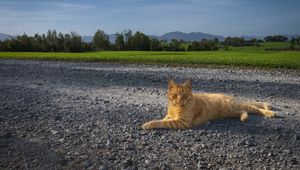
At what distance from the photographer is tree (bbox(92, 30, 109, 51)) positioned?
2042 inches

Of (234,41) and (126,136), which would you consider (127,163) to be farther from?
Answer: (234,41)

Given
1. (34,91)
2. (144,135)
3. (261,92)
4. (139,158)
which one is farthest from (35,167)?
(261,92)

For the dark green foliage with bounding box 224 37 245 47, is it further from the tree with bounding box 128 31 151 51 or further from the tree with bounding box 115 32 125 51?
the tree with bounding box 115 32 125 51

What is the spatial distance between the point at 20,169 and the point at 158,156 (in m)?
2.45

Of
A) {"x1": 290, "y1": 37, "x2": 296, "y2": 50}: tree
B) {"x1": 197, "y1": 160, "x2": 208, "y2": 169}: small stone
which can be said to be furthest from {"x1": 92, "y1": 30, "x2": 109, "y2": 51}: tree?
{"x1": 197, "y1": 160, "x2": 208, "y2": 169}: small stone

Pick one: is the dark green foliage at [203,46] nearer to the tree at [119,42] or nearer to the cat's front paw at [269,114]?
the tree at [119,42]

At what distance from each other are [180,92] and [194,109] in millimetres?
619

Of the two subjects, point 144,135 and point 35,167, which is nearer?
point 35,167

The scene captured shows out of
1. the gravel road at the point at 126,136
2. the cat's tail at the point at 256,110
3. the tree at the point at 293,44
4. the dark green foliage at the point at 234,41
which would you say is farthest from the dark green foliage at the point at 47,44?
the cat's tail at the point at 256,110

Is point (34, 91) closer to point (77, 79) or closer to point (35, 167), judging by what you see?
point (77, 79)

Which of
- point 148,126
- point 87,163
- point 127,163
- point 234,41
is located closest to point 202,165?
point 127,163

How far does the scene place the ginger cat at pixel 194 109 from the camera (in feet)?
29.2

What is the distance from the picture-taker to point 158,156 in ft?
23.9

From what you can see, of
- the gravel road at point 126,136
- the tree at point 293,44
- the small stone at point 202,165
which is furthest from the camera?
the tree at point 293,44
